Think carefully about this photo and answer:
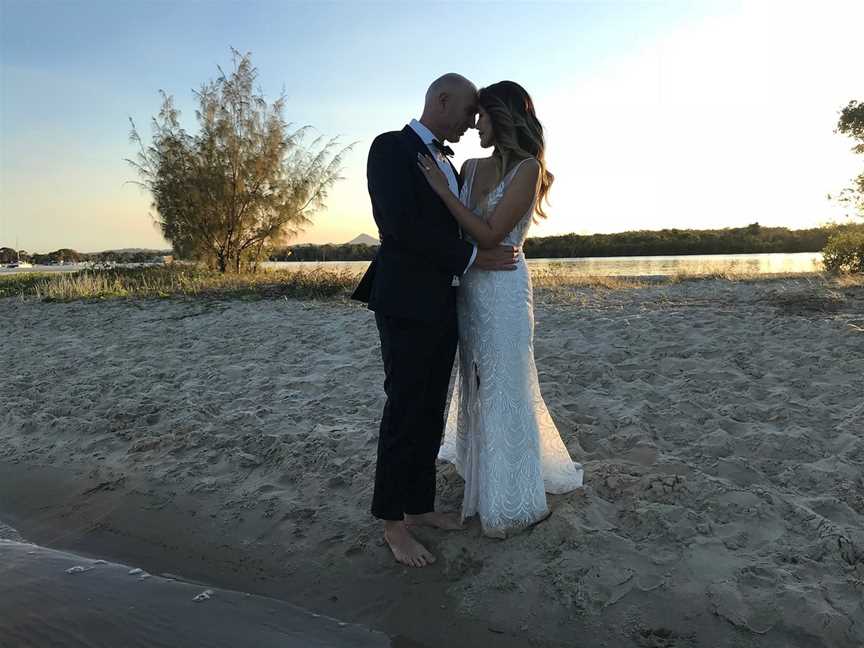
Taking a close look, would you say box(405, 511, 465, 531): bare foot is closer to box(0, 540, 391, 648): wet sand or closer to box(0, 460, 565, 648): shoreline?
box(0, 460, 565, 648): shoreline

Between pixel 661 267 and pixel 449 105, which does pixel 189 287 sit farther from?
pixel 661 267

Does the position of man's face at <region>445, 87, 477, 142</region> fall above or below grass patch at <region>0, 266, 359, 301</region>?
above

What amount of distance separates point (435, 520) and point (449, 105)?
6.83 ft

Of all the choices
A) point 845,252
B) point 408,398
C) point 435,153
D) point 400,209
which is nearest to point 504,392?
point 408,398

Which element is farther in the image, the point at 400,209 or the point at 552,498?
the point at 552,498

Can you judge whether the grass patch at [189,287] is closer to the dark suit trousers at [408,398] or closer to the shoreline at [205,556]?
the shoreline at [205,556]

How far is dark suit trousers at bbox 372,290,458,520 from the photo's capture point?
2992 mm

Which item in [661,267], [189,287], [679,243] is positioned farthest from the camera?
[679,243]

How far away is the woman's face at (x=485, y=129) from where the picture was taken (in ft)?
9.68

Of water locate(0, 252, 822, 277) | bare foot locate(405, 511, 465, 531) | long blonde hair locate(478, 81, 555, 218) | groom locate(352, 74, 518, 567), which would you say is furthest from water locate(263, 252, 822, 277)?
long blonde hair locate(478, 81, 555, 218)

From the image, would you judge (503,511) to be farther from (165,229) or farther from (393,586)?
(165,229)

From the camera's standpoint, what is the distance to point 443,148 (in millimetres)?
3004

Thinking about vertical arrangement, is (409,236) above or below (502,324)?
above

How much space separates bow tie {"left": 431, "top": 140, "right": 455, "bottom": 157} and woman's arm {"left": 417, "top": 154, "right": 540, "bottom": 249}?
9 cm
